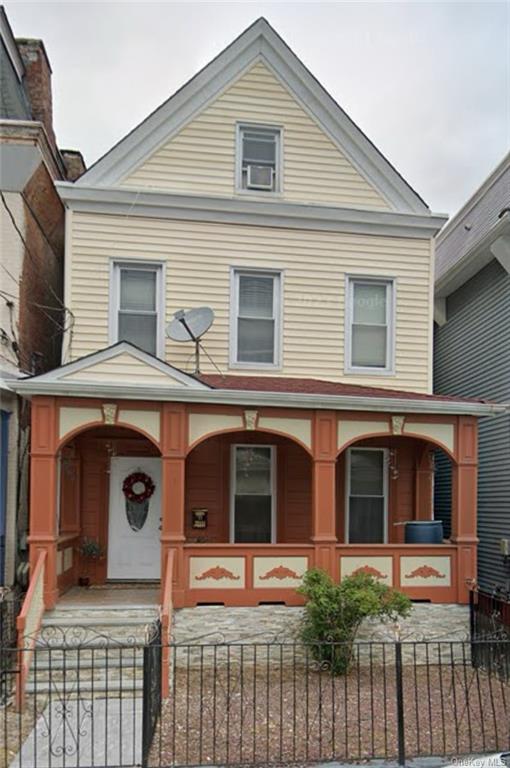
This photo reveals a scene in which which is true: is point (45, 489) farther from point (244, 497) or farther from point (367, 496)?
point (367, 496)

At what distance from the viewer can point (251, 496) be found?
1174 centimetres

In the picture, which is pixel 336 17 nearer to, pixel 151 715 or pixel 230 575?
pixel 230 575

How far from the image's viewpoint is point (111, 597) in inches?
396

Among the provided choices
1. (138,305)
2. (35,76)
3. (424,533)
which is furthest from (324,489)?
(35,76)

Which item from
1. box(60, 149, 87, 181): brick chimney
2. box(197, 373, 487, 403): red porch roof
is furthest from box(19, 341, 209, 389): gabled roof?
box(60, 149, 87, 181): brick chimney

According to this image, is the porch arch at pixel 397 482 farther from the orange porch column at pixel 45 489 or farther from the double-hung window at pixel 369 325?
the orange porch column at pixel 45 489

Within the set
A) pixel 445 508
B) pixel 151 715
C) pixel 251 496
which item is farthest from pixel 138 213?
pixel 445 508

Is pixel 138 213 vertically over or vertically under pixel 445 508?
over

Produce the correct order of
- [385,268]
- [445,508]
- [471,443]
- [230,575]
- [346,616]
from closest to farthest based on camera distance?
1. [346,616]
2. [230,575]
3. [471,443]
4. [385,268]
5. [445,508]

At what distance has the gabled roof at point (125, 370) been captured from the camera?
9.45 meters

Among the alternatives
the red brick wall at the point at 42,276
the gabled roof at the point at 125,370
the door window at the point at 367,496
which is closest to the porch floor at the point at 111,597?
the gabled roof at the point at 125,370

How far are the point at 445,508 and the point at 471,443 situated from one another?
5.88 meters

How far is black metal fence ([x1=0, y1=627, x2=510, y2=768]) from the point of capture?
618 cm

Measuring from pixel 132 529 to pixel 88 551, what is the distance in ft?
2.57
